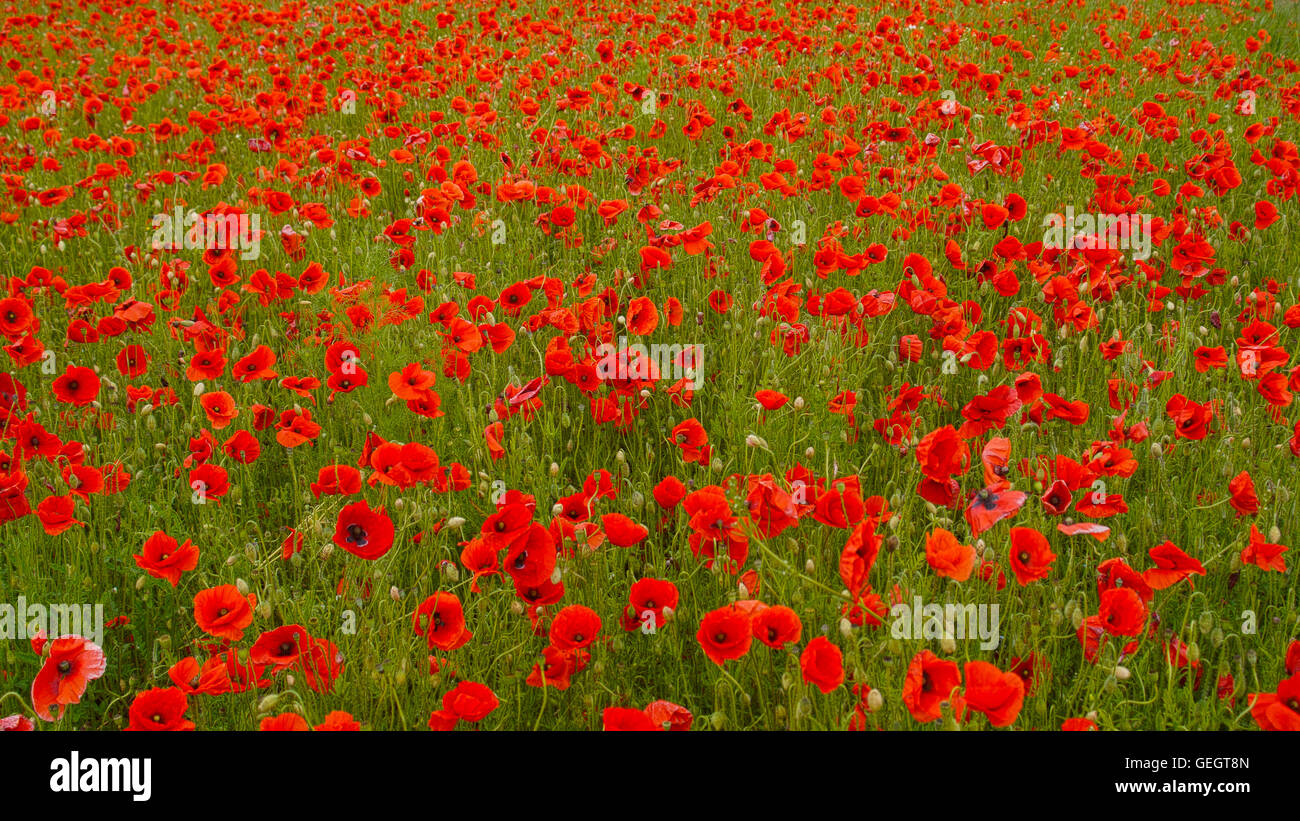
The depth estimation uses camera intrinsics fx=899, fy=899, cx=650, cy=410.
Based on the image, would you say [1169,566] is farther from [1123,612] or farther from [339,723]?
[339,723]

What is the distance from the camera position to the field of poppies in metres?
1.99

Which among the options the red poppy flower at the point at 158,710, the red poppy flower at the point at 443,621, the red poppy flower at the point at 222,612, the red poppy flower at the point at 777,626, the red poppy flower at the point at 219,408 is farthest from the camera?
the red poppy flower at the point at 219,408

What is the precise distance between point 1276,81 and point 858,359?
6.80m

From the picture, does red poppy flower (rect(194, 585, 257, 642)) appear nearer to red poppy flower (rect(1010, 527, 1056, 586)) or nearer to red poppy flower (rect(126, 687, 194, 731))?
red poppy flower (rect(126, 687, 194, 731))

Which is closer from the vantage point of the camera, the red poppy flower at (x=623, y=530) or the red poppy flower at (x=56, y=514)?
the red poppy flower at (x=623, y=530)

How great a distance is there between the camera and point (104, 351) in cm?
361

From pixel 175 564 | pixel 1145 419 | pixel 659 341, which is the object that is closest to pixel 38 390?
pixel 175 564

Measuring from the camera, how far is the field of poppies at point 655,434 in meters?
1.99

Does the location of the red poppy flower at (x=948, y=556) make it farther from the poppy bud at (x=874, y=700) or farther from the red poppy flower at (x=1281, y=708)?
the red poppy flower at (x=1281, y=708)

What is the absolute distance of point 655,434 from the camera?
3.09 m

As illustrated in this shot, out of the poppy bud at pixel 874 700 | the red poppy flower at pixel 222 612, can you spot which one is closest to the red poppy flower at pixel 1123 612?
the poppy bud at pixel 874 700

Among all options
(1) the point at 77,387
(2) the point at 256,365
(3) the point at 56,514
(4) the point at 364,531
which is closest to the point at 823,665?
(4) the point at 364,531

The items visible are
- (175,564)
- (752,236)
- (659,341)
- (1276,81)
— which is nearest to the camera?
(175,564)
